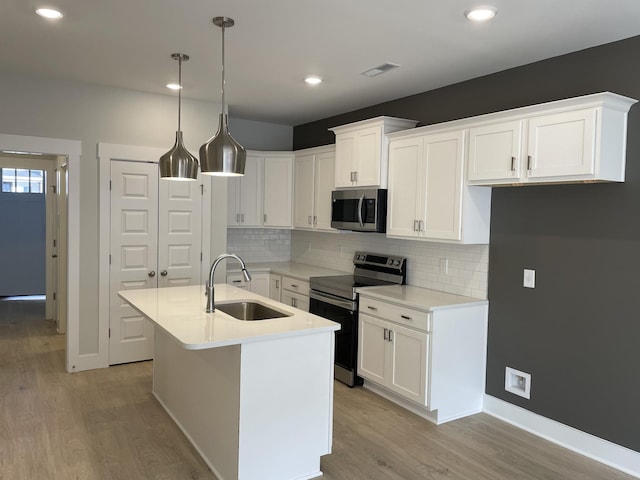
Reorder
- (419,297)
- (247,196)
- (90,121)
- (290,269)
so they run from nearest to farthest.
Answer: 1. (419,297)
2. (90,121)
3. (290,269)
4. (247,196)

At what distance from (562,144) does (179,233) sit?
→ 11.5 feet

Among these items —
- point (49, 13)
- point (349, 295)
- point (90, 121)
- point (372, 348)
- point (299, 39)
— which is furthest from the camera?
Answer: point (90, 121)

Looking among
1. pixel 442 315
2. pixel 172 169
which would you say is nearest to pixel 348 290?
pixel 442 315

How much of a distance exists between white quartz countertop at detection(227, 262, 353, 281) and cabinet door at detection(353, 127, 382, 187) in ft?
3.74

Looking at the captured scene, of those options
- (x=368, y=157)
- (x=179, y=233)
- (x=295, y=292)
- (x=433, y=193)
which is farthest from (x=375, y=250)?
(x=179, y=233)

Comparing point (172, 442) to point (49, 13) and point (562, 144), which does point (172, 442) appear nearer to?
point (49, 13)

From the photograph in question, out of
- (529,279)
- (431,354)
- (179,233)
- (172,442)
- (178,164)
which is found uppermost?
(178,164)

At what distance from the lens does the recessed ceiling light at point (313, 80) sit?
401 cm

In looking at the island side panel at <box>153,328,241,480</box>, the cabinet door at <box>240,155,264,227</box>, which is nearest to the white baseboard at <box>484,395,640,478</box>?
the island side panel at <box>153,328,241,480</box>

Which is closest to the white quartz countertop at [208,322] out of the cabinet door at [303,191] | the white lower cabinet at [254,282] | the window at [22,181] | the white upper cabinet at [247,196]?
the white lower cabinet at [254,282]

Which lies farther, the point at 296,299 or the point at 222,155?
the point at 296,299

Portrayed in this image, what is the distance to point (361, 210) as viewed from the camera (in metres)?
4.42

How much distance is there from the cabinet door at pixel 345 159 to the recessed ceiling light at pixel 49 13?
8.22ft

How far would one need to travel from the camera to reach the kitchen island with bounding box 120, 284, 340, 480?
255cm
